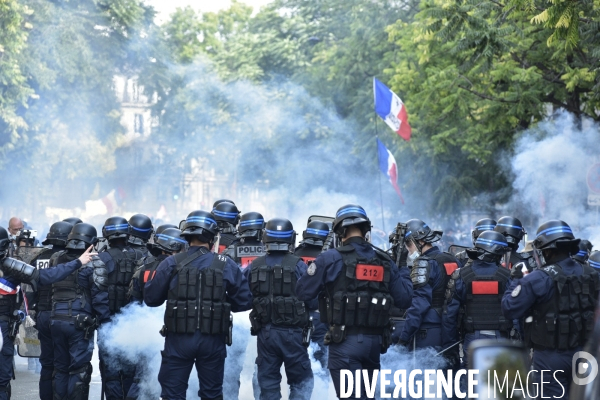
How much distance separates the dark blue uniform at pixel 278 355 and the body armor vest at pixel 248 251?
178 centimetres

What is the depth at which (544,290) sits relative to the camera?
6.72 meters

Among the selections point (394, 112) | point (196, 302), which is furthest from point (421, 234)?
point (394, 112)

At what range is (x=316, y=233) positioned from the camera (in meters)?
10.0

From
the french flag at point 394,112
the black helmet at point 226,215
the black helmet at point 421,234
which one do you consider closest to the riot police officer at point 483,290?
the black helmet at point 421,234

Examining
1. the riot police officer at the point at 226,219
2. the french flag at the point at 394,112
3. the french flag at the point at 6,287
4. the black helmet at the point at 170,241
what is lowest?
the french flag at the point at 6,287

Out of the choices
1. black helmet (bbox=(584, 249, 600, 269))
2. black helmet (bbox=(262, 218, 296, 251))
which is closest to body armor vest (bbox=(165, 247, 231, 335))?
black helmet (bbox=(262, 218, 296, 251))

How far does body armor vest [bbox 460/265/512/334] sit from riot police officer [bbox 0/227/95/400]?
3290mm

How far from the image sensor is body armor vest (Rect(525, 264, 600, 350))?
22.1 feet

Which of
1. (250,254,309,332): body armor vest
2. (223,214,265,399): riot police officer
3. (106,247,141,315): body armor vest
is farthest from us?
(106,247,141,315): body armor vest

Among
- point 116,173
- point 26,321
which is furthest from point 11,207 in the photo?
point 26,321

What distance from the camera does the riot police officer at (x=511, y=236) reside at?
30.8 ft

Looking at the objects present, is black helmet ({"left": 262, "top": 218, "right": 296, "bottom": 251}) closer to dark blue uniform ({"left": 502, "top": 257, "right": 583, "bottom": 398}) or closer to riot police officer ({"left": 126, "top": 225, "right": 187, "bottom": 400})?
riot police officer ({"left": 126, "top": 225, "right": 187, "bottom": 400})

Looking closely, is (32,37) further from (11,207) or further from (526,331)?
(526,331)

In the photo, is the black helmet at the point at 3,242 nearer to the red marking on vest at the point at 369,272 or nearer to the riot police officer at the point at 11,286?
the riot police officer at the point at 11,286
